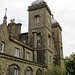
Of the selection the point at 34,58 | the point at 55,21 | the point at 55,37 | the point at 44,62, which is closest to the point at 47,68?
the point at 44,62

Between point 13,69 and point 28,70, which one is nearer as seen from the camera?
point 13,69

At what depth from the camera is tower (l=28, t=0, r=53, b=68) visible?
98.6 ft

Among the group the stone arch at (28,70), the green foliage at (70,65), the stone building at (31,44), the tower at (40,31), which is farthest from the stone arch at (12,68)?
the tower at (40,31)

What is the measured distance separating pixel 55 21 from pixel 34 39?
665 inches

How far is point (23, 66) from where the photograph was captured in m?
20.3

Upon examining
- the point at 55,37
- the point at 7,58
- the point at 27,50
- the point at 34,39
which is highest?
the point at 55,37

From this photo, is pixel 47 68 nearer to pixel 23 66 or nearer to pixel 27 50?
pixel 27 50

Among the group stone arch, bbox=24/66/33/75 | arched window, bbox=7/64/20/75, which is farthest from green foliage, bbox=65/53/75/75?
stone arch, bbox=24/66/33/75

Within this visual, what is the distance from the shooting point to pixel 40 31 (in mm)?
31938

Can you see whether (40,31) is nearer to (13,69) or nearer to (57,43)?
(57,43)

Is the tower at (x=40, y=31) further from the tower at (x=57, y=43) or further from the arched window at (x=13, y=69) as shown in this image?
the arched window at (x=13, y=69)

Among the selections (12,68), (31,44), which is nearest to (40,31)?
(31,44)

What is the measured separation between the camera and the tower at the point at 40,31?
98.6ft

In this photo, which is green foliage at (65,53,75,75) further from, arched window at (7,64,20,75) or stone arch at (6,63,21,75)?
arched window at (7,64,20,75)
